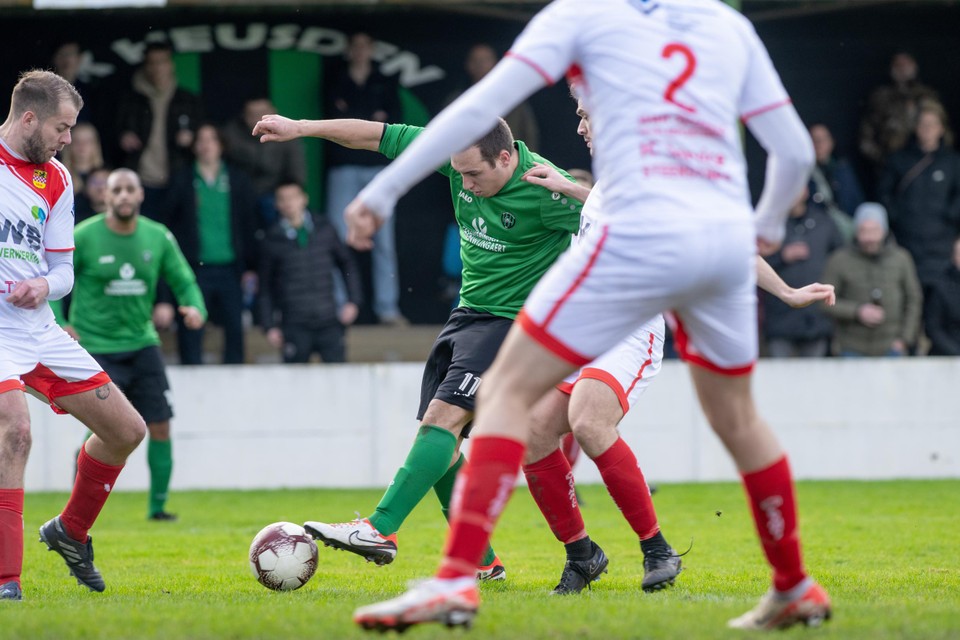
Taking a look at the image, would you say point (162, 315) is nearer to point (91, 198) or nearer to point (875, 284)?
point (91, 198)

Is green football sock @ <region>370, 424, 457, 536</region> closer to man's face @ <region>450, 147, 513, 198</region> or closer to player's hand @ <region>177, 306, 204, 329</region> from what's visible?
man's face @ <region>450, 147, 513, 198</region>

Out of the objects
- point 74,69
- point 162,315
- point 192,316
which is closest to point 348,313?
point 162,315

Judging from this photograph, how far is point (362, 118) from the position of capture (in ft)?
48.3

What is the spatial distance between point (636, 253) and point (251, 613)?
2.02 meters

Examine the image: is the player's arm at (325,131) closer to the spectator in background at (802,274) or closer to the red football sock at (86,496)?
the red football sock at (86,496)

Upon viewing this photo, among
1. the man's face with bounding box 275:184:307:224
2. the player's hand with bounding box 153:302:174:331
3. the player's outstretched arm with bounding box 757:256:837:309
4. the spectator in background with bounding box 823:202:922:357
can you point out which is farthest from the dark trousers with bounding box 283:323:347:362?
the player's outstretched arm with bounding box 757:256:837:309

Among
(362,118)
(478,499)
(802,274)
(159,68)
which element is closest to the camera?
(478,499)

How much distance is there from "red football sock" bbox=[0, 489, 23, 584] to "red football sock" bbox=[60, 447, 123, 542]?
1.75ft

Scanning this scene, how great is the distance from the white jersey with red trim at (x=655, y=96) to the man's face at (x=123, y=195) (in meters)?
6.76

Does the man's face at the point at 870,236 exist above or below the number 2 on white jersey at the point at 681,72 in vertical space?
below

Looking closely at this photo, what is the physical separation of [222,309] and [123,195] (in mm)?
3207

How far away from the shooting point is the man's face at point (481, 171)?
6.22m

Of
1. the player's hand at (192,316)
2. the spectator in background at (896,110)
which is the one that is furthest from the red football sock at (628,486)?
the spectator in background at (896,110)

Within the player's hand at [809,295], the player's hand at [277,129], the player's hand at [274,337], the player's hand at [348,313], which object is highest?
the player's hand at [277,129]
